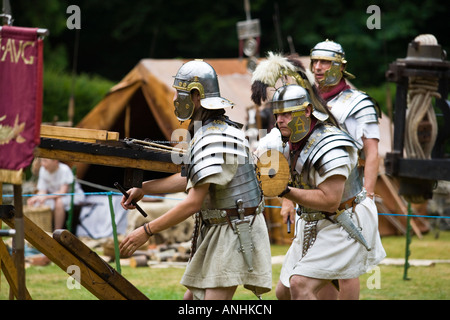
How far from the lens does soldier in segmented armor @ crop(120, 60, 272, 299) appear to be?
170 inches

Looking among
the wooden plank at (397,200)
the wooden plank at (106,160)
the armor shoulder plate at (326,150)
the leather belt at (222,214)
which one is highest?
the armor shoulder plate at (326,150)

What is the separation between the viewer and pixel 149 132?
483 inches

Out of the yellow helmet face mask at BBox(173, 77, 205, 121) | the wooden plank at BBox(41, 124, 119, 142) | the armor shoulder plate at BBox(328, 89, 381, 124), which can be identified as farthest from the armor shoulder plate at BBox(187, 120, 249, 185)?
the armor shoulder plate at BBox(328, 89, 381, 124)

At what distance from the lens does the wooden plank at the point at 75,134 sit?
15.6 ft

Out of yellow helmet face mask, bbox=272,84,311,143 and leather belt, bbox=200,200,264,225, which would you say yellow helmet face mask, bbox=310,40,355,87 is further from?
leather belt, bbox=200,200,264,225

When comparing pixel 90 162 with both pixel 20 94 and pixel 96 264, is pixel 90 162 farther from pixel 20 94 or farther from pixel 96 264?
pixel 20 94

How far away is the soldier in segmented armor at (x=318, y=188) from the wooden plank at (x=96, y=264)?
99 centimetres

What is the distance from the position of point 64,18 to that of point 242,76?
9.33 m

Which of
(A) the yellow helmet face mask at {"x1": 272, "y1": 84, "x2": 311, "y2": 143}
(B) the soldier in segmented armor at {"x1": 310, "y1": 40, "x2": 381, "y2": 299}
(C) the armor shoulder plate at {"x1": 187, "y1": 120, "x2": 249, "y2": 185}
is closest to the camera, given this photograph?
(C) the armor shoulder plate at {"x1": 187, "y1": 120, "x2": 249, "y2": 185}

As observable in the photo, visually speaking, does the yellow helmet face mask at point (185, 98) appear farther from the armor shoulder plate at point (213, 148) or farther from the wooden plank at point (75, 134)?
the wooden plank at point (75, 134)

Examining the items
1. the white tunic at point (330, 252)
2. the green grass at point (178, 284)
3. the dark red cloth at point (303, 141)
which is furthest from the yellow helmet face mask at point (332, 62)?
the green grass at point (178, 284)

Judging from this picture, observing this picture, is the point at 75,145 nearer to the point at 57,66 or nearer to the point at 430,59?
the point at 430,59

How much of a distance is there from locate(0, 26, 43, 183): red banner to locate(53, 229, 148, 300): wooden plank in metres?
0.92

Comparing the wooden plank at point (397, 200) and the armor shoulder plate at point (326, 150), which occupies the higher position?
the armor shoulder plate at point (326, 150)
